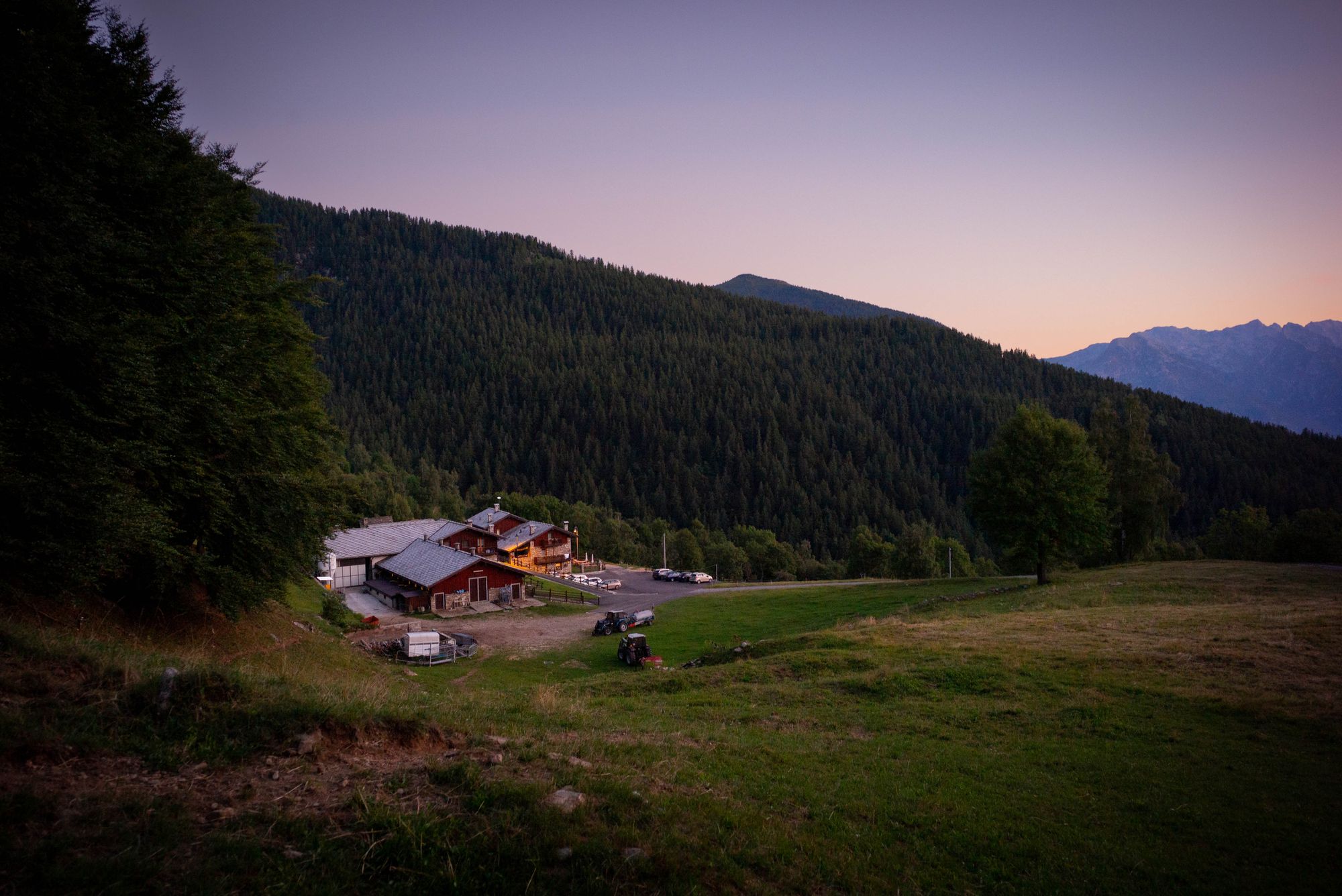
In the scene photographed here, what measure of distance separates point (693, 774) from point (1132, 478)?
205 ft

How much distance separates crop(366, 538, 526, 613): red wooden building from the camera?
5019cm

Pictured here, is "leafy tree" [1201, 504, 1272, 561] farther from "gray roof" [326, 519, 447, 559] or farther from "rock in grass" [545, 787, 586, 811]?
"gray roof" [326, 519, 447, 559]

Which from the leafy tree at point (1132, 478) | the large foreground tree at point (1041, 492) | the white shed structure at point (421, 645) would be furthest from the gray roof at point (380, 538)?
the leafy tree at point (1132, 478)

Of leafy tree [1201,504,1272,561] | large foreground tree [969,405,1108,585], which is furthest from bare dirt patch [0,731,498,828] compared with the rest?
leafy tree [1201,504,1272,561]

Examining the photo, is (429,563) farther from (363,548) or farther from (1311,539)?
(1311,539)

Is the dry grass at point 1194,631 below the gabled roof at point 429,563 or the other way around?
the other way around

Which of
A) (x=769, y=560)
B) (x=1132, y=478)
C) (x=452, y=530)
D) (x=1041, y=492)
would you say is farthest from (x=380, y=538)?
(x=1132, y=478)

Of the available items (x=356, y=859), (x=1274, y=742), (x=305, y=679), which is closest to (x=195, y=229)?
(x=305, y=679)

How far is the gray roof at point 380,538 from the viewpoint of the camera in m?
59.9

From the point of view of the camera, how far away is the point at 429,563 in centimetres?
5425

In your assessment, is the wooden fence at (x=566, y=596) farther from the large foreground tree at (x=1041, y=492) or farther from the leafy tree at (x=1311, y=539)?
the leafy tree at (x=1311, y=539)

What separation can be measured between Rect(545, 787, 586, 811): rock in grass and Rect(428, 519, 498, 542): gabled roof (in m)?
60.3

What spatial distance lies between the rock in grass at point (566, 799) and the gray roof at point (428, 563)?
1849 inches

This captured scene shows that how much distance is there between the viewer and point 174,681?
755 cm
